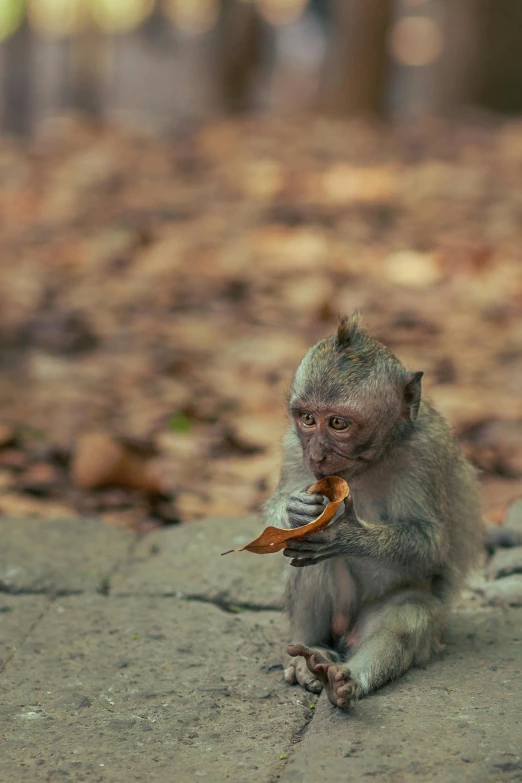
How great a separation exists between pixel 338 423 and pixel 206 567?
4.44ft

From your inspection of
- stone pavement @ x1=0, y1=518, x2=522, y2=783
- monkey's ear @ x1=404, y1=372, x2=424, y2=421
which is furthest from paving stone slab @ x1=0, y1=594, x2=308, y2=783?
monkey's ear @ x1=404, y1=372, x2=424, y2=421

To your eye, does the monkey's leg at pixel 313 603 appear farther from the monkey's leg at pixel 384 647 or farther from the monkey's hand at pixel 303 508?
the monkey's hand at pixel 303 508

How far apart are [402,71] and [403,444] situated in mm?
27140

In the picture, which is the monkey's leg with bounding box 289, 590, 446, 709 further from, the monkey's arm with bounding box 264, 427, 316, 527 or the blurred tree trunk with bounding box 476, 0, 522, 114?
the blurred tree trunk with bounding box 476, 0, 522, 114

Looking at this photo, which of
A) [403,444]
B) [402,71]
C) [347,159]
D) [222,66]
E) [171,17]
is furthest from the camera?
[171,17]

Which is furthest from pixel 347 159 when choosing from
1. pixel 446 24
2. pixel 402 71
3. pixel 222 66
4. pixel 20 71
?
pixel 402 71

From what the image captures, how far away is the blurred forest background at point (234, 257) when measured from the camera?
20.5 feet

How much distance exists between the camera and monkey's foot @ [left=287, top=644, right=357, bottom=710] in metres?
3.38

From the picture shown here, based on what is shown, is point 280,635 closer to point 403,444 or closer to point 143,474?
point 403,444

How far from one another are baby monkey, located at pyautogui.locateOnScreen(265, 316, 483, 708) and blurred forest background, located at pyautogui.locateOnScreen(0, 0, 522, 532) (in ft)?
5.20

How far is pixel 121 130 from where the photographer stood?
14.6 meters

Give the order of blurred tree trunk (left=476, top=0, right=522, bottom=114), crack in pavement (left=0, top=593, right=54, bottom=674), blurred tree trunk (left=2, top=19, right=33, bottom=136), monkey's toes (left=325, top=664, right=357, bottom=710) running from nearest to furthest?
monkey's toes (left=325, top=664, right=357, bottom=710)
crack in pavement (left=0, top=593, right=54, bottom=674)
blurred tree trunk (left=476, top=0, right=522, bottom=114)
blurred tree trunk (left=2, top=19, right=33, bottom=136)

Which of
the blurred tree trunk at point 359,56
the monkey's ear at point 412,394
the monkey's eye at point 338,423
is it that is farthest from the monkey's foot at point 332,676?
the blurred tree trunk at point 359,56

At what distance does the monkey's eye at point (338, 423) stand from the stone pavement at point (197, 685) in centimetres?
82
